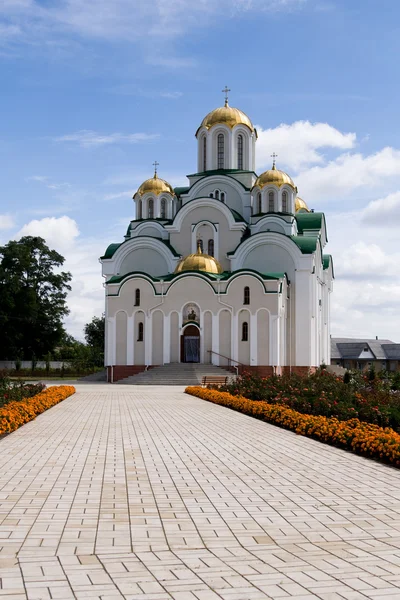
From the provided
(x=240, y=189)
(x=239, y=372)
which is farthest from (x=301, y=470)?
(x=240, y=189)

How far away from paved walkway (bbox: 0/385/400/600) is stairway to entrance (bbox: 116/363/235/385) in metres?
21.2

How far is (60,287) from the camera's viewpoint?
50219 millimetres

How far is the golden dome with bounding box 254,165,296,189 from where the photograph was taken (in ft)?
128

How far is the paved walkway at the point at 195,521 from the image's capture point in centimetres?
432

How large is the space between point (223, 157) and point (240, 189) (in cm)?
252

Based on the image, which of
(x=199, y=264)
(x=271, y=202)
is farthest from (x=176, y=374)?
(x=271, y=202)

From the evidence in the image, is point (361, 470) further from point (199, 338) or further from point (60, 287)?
point (60, 287)

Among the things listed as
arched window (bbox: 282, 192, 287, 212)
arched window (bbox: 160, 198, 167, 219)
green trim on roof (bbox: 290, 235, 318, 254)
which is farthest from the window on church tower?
arched window (bbox: 160, 198, 167, 219)

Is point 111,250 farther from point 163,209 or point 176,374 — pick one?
point 176,374

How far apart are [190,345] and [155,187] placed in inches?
473

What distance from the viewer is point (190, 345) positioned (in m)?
35.3

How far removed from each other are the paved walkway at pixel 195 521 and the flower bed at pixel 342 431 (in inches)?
11.6

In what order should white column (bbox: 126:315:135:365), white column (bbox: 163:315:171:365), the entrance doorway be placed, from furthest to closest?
1. white column (bbox: 126:315:135:365)
2. the entrance doorway
3. white column (bbox: 163:315:171:365)

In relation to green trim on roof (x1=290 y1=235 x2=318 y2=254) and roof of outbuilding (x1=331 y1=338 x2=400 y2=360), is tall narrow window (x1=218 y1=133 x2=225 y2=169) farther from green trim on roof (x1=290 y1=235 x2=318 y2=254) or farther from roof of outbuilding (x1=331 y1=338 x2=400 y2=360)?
roof of outbuilding (x1=331 y1=338 x2=400 y2=360)
